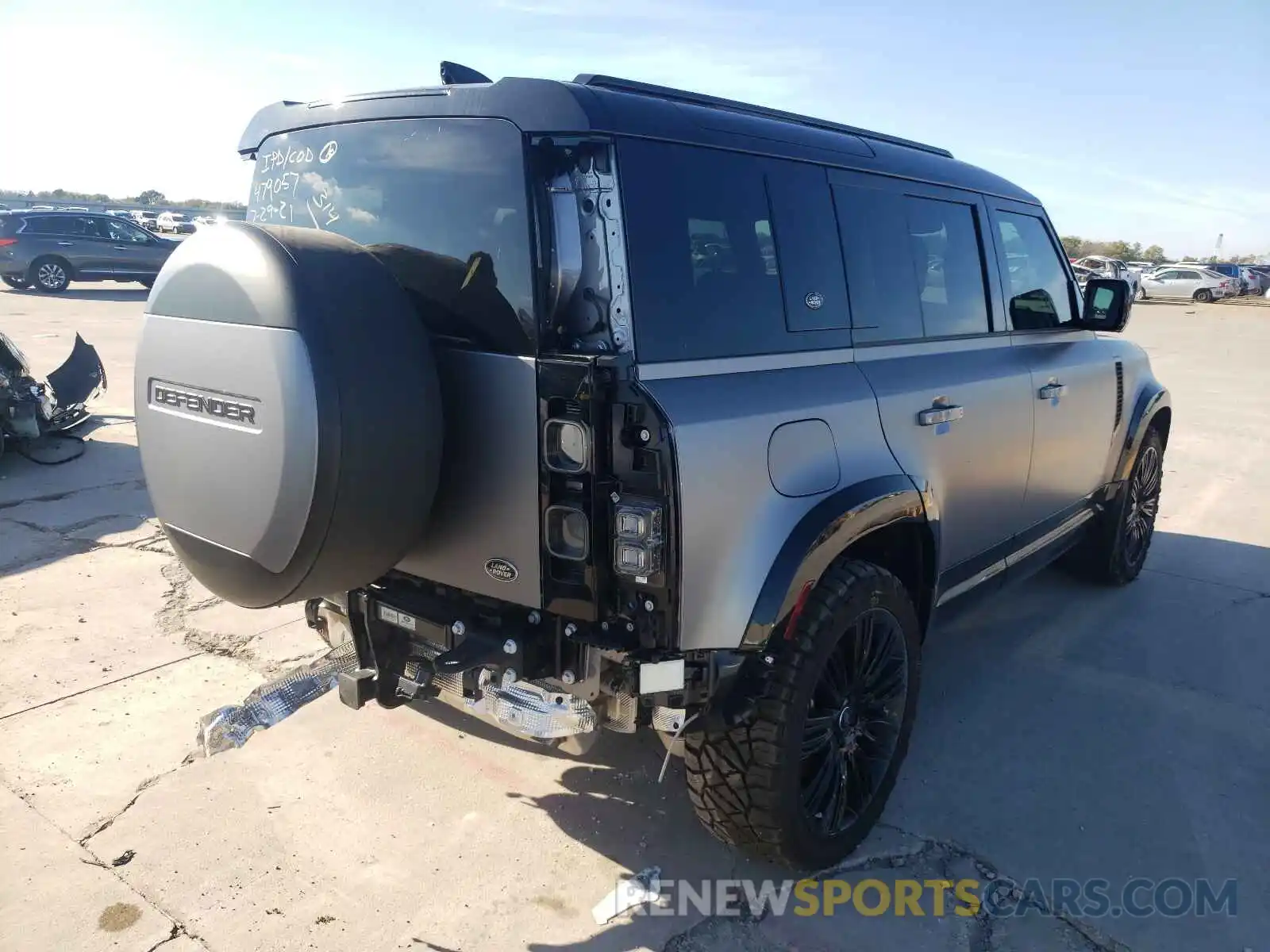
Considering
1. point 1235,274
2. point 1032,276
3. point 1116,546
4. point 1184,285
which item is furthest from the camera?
point 1235,274

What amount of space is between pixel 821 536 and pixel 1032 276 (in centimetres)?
238

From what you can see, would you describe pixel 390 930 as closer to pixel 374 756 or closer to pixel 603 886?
pixel 603 886

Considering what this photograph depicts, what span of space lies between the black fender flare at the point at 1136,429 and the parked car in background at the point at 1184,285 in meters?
34.5

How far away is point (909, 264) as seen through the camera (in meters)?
3.29

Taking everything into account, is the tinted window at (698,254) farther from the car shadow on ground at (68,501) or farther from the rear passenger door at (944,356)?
the car shadow on ground at (68,501)

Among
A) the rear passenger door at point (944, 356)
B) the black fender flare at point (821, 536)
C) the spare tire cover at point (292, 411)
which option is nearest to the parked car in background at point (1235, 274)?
the rear passenger door at point (944, 356)

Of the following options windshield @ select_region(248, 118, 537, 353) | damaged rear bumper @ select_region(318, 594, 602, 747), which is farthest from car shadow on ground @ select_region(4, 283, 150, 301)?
damaged rear bumper @ select_region(318, 594, 602, 747)

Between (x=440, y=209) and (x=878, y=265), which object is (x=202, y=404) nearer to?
(x=440, y=209)

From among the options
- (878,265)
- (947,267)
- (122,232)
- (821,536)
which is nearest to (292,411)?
(821,536)

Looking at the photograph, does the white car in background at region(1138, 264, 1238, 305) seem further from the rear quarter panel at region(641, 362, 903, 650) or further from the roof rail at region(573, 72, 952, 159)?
the rear quarter panel at region(641, 362, 903, 650)

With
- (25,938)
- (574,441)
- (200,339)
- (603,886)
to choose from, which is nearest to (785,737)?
(603,886)

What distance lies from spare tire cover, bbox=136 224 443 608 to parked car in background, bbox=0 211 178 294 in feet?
62.9

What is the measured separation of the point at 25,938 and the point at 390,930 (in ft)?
3.18

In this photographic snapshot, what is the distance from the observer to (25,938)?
2.46 metres
